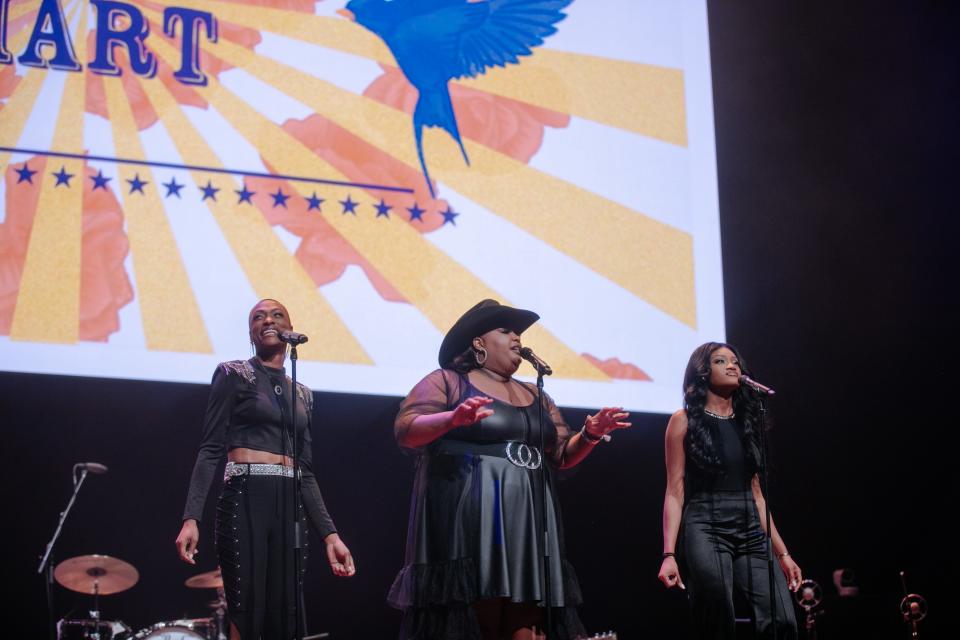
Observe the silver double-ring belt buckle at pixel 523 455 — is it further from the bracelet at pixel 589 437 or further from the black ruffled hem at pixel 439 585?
the black ruffled hem at pixel 439 585

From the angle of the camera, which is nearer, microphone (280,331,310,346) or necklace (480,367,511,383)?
microphone (280,331,310,346)

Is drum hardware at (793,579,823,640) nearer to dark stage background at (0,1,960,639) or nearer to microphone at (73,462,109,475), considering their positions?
dark stage background at (0,1,960,639)

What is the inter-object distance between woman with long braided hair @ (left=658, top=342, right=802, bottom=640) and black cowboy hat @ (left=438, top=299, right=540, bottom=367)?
735mm

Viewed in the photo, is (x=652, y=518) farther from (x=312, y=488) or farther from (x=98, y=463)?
(x=98, y=463)

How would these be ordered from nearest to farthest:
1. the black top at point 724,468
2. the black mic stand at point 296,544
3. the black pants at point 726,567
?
the black mic stand at point 296,544, the black pants at point 726,567, the black top at point 724,468

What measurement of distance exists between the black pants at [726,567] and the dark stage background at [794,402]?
158cm

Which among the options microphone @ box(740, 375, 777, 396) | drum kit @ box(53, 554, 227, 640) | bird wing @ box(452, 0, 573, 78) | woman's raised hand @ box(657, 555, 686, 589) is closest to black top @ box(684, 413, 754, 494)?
microphone @ box(740, 375, 777, 396)

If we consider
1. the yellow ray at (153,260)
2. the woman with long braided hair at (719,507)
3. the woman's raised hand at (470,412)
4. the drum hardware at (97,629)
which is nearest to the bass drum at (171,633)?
the drum hardware at (97,629)

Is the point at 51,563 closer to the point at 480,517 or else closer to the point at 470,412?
the point at 480,517

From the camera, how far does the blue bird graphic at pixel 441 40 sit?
5172mm

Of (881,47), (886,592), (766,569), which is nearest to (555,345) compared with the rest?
(766,569)

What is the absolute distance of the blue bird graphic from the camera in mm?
5172

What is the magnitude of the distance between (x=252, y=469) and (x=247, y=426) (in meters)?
0.16

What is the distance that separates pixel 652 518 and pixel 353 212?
2.29m
